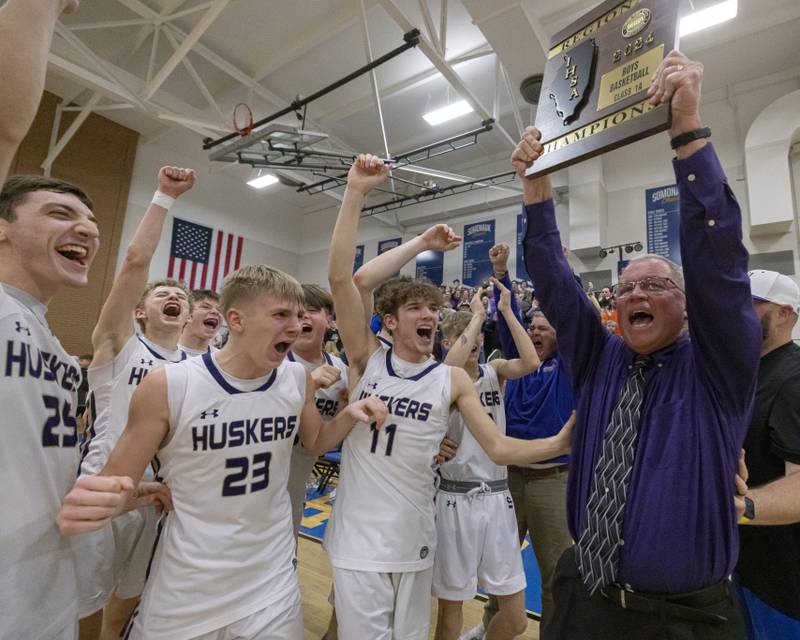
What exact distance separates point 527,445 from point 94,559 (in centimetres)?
196

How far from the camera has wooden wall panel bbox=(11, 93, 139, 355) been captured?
961 centimetres

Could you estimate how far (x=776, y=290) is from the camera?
6.45 feet

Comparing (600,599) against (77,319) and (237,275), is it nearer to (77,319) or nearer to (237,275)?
(237,275)

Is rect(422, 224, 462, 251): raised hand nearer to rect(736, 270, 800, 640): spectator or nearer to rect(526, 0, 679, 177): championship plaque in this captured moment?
rect(526, 0, 679, 177): championship plaque

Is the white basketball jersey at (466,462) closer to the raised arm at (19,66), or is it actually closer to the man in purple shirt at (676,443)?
the man in purple shirt at (676,443)

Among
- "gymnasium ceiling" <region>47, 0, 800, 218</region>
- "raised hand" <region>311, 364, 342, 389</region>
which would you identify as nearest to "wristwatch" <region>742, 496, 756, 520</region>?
"raised hand" <region>311, 364, 342, 389</region>

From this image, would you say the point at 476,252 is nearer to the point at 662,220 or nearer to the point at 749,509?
the point at 662,220

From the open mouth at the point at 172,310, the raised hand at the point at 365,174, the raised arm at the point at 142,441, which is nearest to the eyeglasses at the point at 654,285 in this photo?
the raised hand at the point at 365,174

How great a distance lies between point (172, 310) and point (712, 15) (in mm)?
7907

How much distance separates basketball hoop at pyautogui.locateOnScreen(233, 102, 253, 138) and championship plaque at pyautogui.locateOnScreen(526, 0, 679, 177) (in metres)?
7.40

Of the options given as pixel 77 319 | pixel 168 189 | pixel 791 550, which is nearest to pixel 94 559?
pixel 168 189

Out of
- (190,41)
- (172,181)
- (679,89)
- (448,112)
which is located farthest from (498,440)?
(448,112)

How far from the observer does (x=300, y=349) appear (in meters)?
2.90

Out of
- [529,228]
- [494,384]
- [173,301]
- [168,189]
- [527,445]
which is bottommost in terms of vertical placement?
[527,445]
